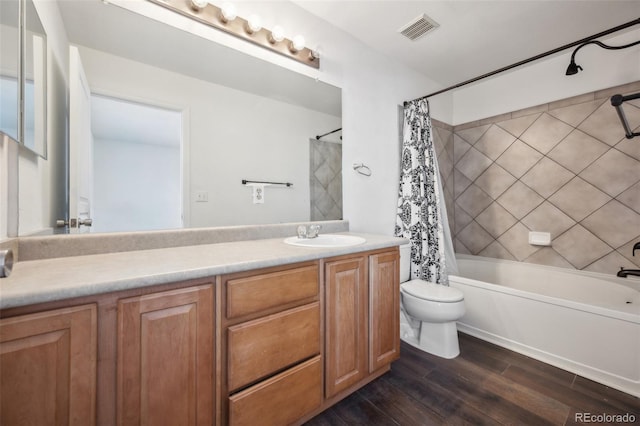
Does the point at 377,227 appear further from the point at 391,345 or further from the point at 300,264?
the point at 300,264

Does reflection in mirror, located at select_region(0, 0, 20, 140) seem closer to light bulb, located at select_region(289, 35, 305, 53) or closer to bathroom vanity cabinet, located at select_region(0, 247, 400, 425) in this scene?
bathroom vanity cabinet, located at select_region(0, 247, 400, 425)

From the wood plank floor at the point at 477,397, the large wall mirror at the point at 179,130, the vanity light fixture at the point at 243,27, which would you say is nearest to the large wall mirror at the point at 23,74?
the large wall mirror at the point at 179,130

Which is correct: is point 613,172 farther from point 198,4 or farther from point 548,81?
point 198,4

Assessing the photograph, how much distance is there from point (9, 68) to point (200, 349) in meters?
1.07

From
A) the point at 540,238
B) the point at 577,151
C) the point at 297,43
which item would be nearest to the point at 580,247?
the point at 540,238

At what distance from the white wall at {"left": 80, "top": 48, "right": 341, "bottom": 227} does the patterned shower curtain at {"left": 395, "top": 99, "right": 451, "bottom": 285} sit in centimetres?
98

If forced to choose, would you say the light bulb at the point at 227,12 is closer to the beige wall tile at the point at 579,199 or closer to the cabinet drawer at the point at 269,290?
the cabinet drawer at the point at 269,290

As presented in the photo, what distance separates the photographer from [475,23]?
6.38ft

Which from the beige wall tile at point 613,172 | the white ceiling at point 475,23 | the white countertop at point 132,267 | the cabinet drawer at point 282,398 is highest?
the white ceiling at point 475,23

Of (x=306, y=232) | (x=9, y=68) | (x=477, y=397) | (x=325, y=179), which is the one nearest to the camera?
(x=9, y=68)

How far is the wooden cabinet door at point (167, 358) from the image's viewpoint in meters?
0.77

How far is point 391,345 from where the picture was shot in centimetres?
159

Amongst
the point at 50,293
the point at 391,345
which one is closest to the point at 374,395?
the point at 391,345

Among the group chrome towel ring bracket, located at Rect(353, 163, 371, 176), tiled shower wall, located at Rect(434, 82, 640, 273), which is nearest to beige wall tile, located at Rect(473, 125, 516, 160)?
tiled shower wall, located at Rect(434, 82, 640, 273)
